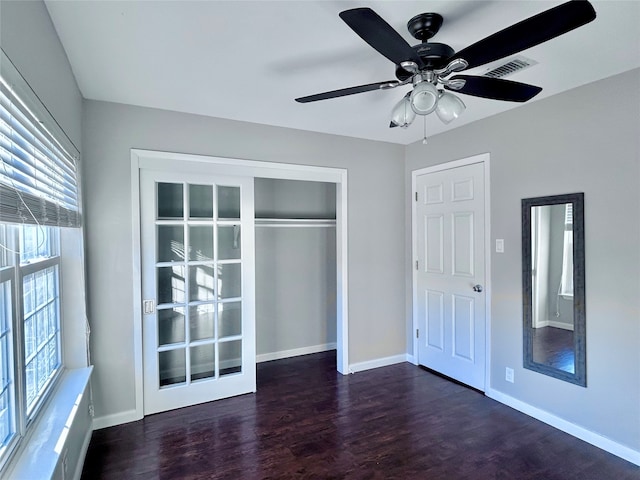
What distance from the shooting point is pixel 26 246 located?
5.78 ft

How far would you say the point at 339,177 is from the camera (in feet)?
12.5

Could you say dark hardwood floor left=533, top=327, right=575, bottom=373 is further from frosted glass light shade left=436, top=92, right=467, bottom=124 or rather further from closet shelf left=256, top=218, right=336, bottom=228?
closet shelf left=256, top=218, right=336, bottom=228

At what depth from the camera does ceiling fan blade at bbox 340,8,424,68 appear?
130 centimetres

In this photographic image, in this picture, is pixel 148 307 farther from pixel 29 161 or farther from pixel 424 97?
pixel 424 97

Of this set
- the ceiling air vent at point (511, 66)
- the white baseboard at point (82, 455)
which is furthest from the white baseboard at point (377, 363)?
the ceiling air vent at point (511, 66)

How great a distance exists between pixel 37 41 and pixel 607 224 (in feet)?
11.1

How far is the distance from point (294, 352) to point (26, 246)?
10.5 ft

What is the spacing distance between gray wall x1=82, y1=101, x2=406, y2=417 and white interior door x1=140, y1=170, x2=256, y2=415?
0.18 metres

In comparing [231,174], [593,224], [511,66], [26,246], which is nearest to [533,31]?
[511,66]

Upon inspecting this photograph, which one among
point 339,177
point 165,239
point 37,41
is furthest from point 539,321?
point 37,41

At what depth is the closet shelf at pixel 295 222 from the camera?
415 centimetres

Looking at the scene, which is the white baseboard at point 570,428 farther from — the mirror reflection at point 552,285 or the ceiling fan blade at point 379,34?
the ceiling fan blade at point 379,34

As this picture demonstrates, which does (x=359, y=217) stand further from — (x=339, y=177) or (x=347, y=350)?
(x=347, y=350)

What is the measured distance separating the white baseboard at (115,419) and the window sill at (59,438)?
230mm
